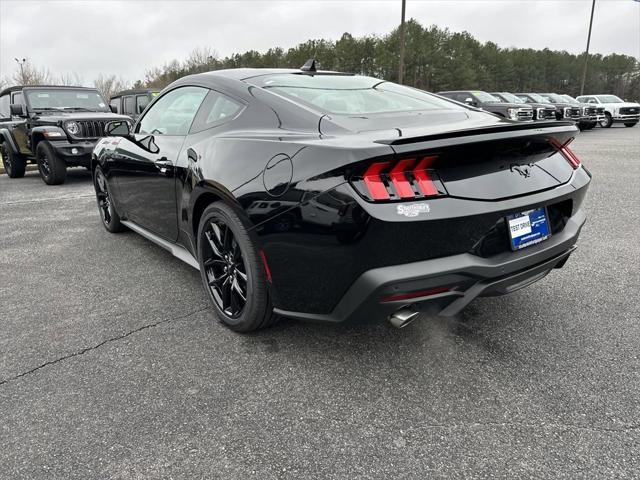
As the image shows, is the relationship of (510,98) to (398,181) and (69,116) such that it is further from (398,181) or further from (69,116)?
(398,181)

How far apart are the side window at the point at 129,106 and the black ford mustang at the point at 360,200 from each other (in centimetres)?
1203

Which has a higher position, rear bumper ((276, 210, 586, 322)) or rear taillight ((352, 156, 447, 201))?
rear taillight ((352, 156, 447, 201))

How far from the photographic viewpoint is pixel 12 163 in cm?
978

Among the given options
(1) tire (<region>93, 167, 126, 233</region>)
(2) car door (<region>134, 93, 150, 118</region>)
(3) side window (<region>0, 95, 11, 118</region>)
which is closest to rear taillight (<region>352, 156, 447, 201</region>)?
(1) tire (<region>93, 167, 126, 233</region>)

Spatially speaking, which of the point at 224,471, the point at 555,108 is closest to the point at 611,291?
the point at 224,471

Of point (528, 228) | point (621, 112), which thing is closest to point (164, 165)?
point (528, 228)

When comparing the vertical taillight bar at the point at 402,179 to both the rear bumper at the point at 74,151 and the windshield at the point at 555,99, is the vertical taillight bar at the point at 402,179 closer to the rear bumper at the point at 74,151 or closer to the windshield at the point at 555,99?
the rear bumper at the point at 74,151

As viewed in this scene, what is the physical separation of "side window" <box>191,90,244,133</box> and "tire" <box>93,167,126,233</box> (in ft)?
6.63

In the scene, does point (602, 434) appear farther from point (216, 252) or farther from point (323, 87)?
point (323, 87)

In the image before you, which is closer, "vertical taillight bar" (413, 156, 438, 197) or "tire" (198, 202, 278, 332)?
"vertical taillight bar" (413, 156, 438, 197)

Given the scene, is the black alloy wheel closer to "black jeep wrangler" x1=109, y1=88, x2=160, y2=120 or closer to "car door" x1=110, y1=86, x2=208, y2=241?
"car door" x1=110, y1=86, x2=208, y2=241

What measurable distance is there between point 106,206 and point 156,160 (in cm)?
196

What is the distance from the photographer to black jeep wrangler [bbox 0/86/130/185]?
27.3 ft

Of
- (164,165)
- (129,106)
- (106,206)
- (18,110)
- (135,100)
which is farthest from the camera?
(129,106)
